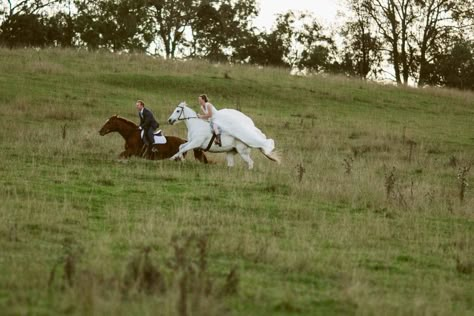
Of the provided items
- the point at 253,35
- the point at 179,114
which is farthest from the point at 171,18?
the point at 179,114

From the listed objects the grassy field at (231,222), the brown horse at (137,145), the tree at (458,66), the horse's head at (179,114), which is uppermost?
the tree at (458,66)

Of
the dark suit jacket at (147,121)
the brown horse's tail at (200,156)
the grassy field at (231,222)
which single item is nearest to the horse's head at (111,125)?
the grassy field at (231,222)

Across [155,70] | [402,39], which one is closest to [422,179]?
[155,70]

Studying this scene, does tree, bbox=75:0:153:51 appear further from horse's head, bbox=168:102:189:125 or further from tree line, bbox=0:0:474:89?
horse's head, bbox=168:102:189:125

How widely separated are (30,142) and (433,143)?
15119 millimetres

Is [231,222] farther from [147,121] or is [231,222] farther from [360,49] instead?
[360,49]

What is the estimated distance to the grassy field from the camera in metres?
9.49

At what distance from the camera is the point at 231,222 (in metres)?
14.5

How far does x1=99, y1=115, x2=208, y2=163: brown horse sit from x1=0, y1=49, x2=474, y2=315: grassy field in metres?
0.57

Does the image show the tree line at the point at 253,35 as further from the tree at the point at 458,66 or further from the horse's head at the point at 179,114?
the horse's head at the point at 179,114

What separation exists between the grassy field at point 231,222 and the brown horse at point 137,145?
566 millimetres

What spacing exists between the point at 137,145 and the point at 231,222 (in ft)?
31.0

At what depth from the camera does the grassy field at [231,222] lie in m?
9.49

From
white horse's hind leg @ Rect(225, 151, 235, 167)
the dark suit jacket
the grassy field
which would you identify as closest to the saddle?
the dark suit jacket
